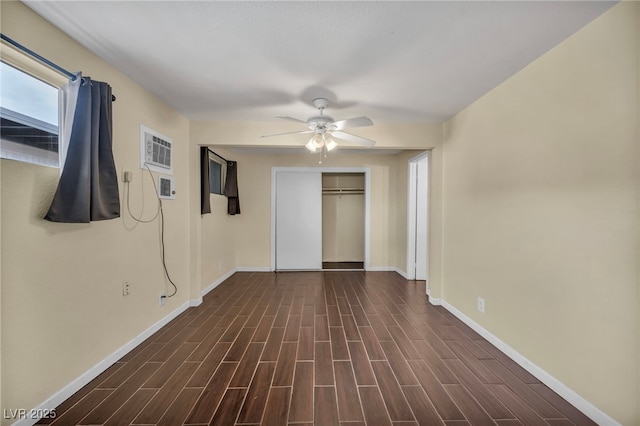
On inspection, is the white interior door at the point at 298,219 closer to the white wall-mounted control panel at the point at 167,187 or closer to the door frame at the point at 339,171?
the door frame at the point at 339,171

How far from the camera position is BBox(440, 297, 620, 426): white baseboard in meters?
1.52

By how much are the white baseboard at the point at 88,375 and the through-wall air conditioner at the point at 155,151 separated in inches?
59.1

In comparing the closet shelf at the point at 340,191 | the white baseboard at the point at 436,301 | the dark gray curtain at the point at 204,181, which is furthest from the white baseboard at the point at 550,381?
the closet shelf at the point at 340,191

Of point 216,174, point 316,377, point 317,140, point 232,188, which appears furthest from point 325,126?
point 232,188

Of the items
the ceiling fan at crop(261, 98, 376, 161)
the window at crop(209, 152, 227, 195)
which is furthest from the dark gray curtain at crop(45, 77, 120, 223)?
the window at crop(209, 152, 227, 195)

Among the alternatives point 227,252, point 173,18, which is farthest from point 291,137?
point 227,252

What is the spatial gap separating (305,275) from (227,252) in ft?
4.71

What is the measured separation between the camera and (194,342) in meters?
2.44

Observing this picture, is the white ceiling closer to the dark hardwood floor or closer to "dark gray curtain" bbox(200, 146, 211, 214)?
"dark gray curtain" bbox(200, 146, 211, 214)

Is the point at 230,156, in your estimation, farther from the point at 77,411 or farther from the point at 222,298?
the point at 77,411

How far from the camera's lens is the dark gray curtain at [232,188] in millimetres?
4684

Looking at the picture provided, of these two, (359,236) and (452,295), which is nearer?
(452,295)

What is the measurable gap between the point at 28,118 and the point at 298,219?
4.00 meters

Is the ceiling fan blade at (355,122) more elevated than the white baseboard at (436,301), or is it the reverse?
the ceiling fan blade at (355,122)
